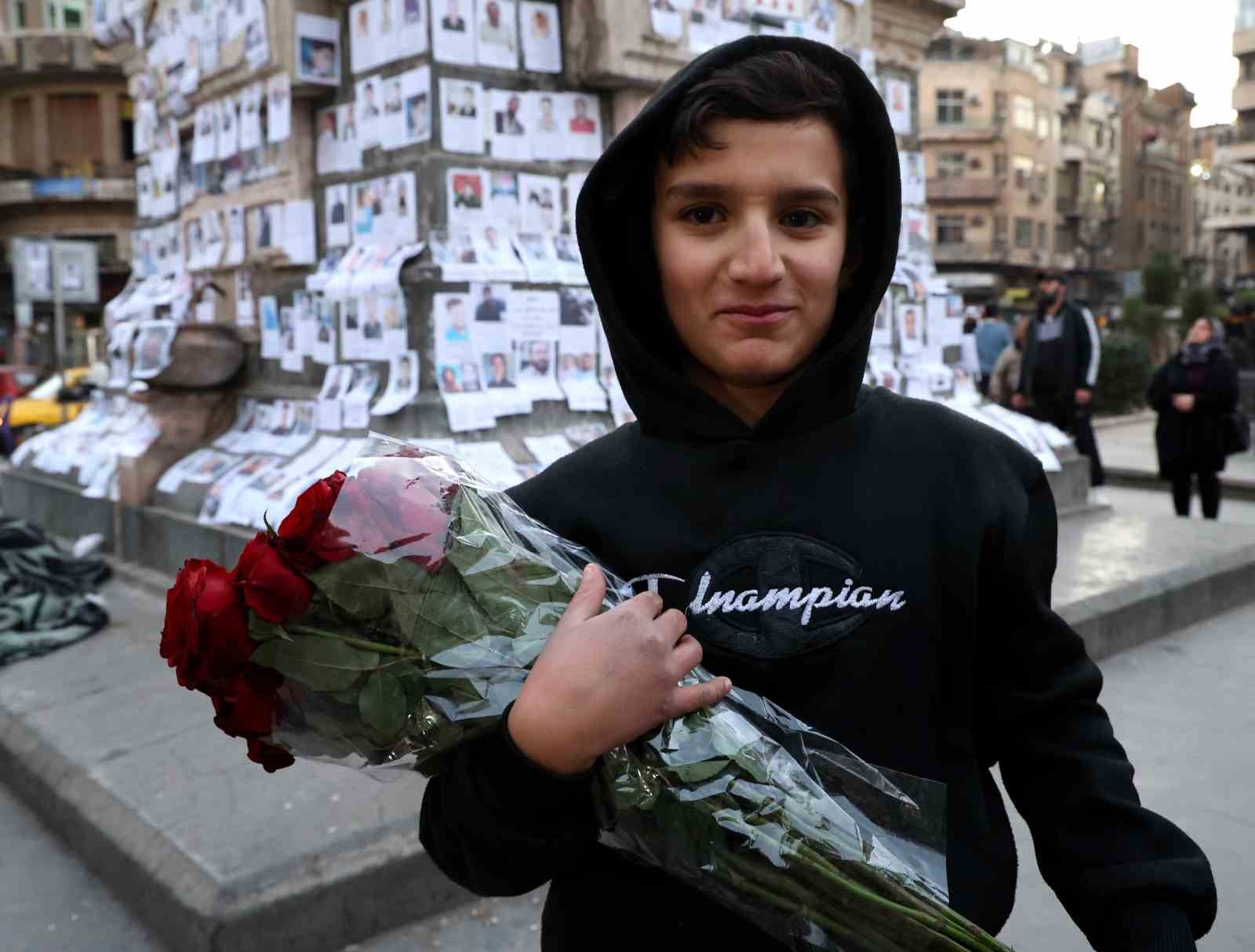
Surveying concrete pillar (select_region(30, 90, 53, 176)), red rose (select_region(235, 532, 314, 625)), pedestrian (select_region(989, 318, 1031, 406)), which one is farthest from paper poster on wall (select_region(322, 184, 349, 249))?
concrete pillar (select_region(30, 90, 53, 176))

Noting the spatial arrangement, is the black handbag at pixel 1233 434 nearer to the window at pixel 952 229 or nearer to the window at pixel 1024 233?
the window at pixel 952 229

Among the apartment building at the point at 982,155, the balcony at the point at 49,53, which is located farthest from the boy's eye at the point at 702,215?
the apartment building at the point at 982,155

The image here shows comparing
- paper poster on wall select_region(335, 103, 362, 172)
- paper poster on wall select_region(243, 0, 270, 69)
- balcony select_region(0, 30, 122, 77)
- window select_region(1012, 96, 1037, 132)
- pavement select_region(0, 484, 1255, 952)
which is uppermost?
window select_region(1012, 96, 1037, 132)

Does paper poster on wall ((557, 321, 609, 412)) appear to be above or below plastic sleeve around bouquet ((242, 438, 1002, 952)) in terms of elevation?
above

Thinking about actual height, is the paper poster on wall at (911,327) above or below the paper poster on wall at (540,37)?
below

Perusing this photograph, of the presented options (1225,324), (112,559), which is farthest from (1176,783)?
(1225,324)

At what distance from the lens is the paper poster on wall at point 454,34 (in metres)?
4.48

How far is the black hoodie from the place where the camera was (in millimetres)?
1247

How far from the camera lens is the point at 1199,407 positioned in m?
7.29

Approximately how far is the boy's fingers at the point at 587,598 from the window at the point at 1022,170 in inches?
2130

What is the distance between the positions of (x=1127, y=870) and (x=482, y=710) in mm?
764

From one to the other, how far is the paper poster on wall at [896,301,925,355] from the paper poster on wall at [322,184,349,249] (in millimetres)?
3374

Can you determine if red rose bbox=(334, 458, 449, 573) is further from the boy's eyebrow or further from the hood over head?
the boy's eyebrow

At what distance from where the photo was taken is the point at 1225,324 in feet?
70.2
